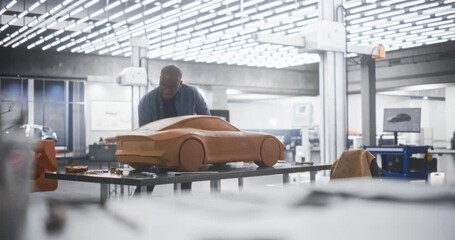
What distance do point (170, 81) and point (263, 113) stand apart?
2439cm

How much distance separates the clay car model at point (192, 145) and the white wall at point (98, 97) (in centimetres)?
1447

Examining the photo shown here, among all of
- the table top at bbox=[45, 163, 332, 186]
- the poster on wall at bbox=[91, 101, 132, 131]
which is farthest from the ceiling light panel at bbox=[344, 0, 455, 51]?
the poster on wall at bbox=[91, 101, 132, 131]

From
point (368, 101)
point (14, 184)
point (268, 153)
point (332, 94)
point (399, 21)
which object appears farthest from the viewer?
point (368, 101)

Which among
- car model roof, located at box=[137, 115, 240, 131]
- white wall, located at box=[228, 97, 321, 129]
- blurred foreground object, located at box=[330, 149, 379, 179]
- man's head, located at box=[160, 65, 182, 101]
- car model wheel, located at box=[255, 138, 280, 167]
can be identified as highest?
white wall, located at box=[228, 97, 321, 129]

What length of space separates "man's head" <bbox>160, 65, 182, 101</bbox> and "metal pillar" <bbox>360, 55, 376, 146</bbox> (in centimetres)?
1159

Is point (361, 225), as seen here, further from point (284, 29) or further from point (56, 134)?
point (56, 134)

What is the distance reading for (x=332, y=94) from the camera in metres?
A: 4.41

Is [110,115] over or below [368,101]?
A: below

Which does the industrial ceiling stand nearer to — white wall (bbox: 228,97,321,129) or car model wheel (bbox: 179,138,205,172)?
car model wheel (bbox: 179,138,205,172)

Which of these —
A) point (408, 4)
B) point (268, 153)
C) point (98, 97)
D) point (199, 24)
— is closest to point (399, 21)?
point (408, 4)

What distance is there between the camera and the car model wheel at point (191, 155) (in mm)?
2209

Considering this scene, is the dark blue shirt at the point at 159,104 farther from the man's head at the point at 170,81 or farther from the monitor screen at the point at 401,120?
the monitor screen at the point at 401,120

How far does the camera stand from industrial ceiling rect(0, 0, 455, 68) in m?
9.29

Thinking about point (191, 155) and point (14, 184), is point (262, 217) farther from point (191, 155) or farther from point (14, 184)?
point (191, 155)
